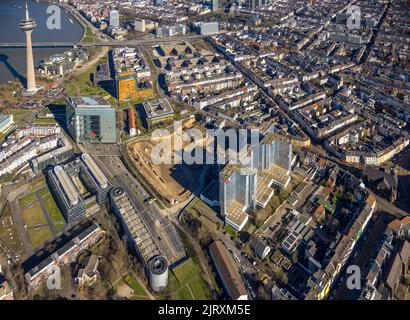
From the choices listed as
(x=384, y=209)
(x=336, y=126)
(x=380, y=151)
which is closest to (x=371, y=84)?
(x=336, y=126)

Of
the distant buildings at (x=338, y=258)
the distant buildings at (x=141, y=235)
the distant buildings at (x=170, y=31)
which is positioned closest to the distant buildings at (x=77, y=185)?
the distant buildings at (x=141, y=235)

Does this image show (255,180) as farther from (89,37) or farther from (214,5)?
(214,5)

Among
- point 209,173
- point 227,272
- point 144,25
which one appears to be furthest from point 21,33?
point 227,272

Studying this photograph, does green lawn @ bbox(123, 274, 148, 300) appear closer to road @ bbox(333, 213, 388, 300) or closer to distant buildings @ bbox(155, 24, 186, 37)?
road @ bbox(333, 213, 388, 300)

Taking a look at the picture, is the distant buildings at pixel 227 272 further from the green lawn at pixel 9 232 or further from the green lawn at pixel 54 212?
the green lawn at pixel 9 232

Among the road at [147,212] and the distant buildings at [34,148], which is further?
the distant buildings at [34,148]
